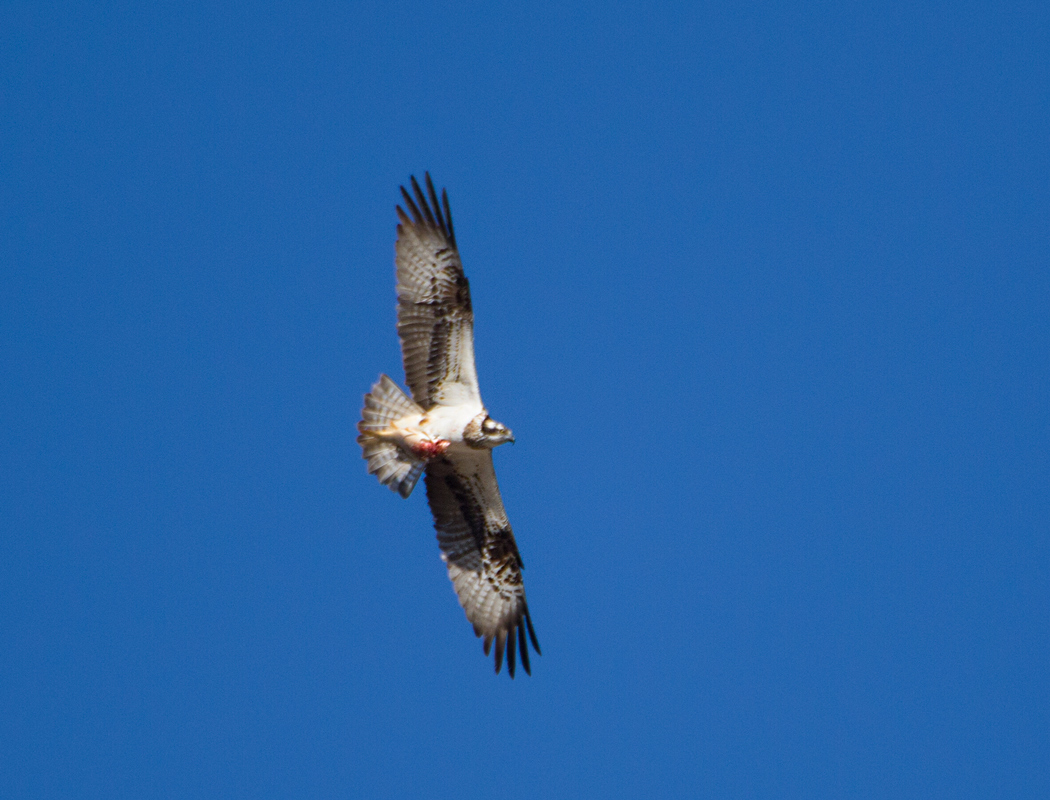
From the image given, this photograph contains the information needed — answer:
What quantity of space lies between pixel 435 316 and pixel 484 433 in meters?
1.03

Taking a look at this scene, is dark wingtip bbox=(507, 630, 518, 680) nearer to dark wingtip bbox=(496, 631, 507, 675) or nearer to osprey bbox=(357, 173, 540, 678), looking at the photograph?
dark wingtip bbox=(496, 631, 507, 675)

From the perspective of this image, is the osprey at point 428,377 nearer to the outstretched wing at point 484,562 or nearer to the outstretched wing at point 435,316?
the outstretched wing at point 435,316

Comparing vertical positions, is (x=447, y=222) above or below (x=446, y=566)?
above

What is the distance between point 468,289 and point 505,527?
7.32 ft

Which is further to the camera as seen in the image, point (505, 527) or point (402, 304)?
point (505, 527)

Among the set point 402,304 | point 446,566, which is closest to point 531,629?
point 446,566

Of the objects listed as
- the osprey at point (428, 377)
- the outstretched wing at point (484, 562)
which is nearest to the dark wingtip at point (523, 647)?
the outstretched wing at point (484, 562)

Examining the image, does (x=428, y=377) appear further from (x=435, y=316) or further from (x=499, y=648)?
(x=499, y=648)

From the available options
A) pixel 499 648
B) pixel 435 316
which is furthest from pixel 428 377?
pixel 499 648

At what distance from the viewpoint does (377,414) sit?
33.9 feet

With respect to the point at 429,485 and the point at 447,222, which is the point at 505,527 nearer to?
the point at 429,485

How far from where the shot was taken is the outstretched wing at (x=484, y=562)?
1112cm

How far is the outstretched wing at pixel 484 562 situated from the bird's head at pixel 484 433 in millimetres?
800

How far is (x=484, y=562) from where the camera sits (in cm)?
1131
